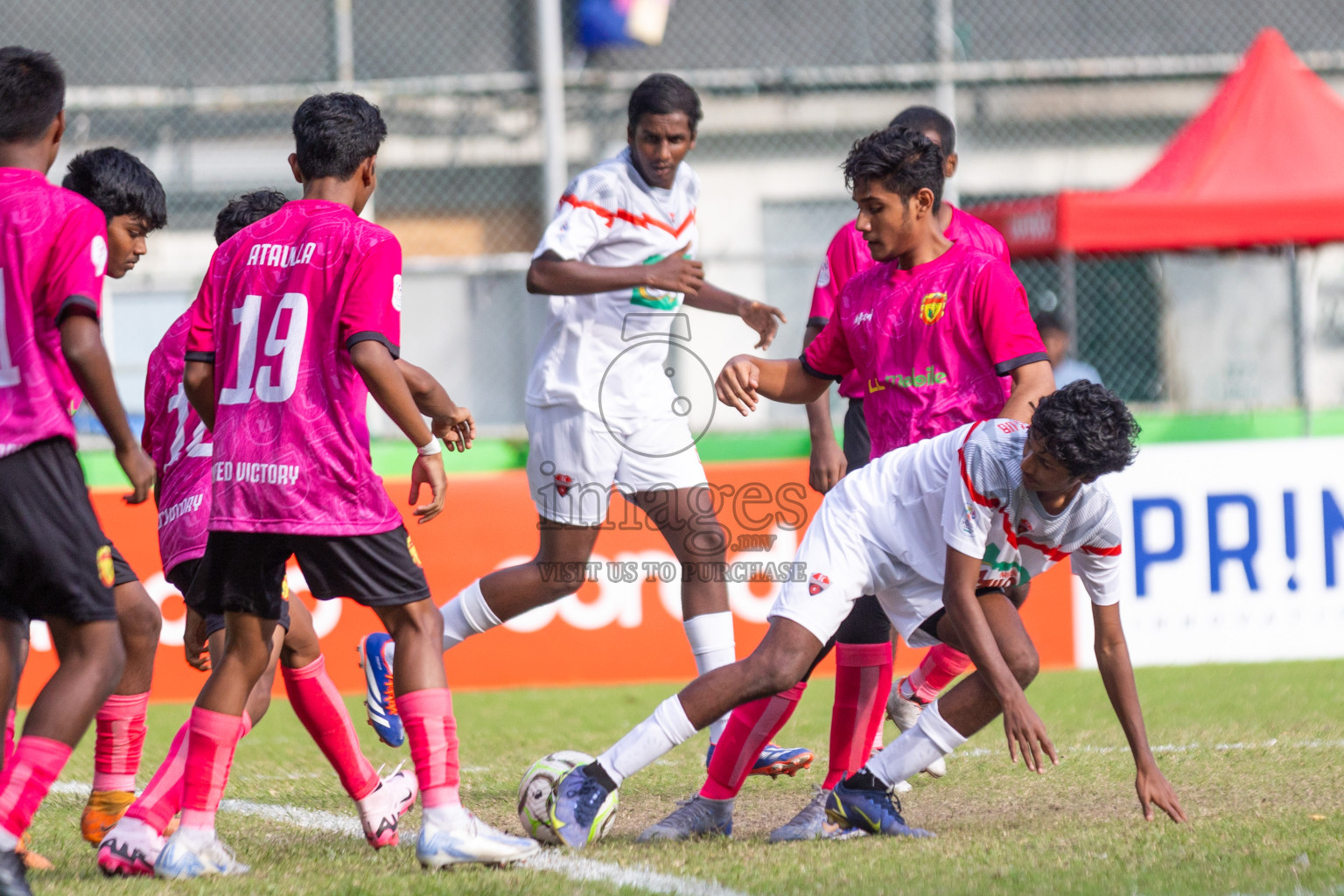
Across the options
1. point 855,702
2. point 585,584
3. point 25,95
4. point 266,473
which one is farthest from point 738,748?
point 585,584

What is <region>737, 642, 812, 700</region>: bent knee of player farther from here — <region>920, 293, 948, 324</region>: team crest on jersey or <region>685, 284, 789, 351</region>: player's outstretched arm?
<region>685, 284, 789, 351</region>: player's outstretched arm

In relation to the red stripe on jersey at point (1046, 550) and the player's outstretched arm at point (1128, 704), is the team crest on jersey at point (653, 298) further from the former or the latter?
the player's outstretched arm at point (1128, 704)

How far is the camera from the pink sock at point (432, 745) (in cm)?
396

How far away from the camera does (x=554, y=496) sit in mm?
5934

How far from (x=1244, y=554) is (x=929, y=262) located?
4.49 m

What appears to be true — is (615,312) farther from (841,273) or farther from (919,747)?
(919,747)

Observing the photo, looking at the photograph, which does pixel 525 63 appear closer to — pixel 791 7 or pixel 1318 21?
pixel 791 7

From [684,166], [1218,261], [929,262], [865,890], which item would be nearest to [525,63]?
[1218,261]

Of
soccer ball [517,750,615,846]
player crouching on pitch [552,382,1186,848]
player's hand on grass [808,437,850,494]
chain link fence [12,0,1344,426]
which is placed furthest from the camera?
chain link fence [12,0,1344,426]

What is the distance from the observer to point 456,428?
170 inches

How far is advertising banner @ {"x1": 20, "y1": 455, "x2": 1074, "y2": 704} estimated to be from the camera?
7.96 metres

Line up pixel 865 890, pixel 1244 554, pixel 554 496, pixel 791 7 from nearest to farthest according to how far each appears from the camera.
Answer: pixel 865 890 → pixel 554 496 → pixel 1244 554 → pixel 791 7

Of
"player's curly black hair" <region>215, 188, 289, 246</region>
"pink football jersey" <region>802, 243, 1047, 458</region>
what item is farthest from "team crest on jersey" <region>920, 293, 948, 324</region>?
"player's curly black hair" <region>215, 188, 289, 246</region>

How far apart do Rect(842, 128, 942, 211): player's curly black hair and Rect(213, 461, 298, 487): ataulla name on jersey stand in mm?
1840
